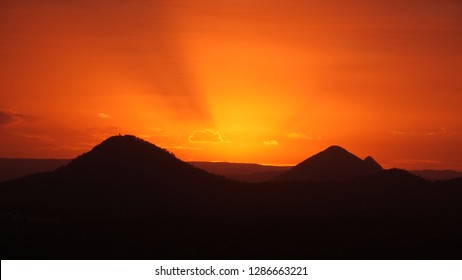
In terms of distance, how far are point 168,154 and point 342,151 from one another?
110ft

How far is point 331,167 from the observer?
108 metres

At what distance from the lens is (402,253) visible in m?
52.9

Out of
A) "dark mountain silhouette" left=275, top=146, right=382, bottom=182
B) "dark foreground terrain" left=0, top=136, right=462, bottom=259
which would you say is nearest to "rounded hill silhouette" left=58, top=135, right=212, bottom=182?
"dark foreground terrain" left=0, top=136, right=462, bottom=259

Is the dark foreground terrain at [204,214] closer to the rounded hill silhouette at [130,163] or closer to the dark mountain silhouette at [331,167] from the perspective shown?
the rounded hill silhouette at [130,163]

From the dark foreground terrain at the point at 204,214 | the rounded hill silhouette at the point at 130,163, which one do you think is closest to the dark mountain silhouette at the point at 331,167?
the dark foreground terrain at the point at 204,214

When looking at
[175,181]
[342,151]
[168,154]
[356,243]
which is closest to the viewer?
[356,243]

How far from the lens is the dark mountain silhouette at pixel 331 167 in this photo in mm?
106250

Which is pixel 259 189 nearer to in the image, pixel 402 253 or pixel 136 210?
pixel 136 210

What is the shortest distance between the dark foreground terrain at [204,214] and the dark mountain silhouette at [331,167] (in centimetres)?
1903

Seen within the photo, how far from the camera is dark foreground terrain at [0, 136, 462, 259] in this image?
52.2 metres

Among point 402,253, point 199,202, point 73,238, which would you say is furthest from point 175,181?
point 402,253

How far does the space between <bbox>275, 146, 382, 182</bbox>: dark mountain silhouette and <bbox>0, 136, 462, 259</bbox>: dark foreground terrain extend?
1903cm

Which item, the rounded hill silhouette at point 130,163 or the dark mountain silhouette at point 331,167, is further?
the dark mountain silhouette at point 331,167

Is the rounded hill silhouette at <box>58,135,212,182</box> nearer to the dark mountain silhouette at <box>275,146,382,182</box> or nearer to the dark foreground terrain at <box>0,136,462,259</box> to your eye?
the dark foreground terrain at <box>0,136,462,259</box>
